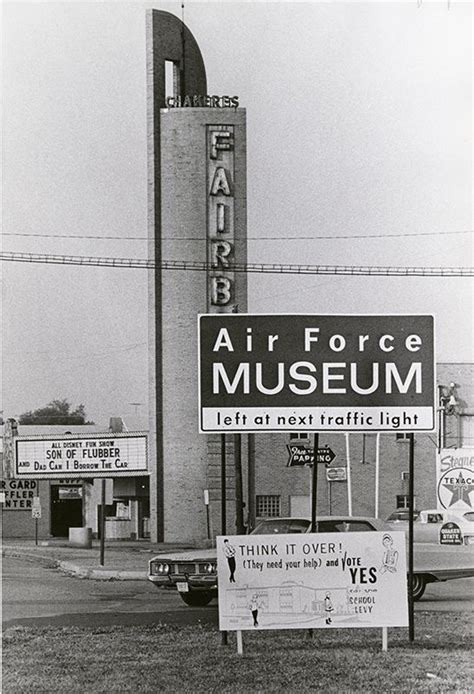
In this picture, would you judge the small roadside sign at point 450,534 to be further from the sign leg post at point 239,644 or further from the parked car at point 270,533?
the sign leg post at point 239,644

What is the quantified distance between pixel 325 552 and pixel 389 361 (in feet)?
7.37

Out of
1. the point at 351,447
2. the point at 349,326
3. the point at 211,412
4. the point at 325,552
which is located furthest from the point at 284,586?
the point at 351,447

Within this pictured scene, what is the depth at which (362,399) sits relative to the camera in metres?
13.5

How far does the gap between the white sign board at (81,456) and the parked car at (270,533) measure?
24.4 metres

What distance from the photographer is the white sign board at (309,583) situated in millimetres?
13172

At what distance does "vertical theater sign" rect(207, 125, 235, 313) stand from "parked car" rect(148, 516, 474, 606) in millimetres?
20245

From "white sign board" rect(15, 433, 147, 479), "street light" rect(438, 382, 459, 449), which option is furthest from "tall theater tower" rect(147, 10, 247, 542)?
"street light" rect(438, 382, 459, 449)

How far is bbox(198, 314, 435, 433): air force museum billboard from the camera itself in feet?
44.3

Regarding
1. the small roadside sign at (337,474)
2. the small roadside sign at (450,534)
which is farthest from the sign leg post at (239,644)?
the small roadside sign at (337,474)

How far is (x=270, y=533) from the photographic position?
17.4 meters

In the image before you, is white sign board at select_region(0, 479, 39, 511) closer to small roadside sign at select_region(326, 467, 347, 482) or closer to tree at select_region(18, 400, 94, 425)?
tree at select_region(18, 400, 94, 425)

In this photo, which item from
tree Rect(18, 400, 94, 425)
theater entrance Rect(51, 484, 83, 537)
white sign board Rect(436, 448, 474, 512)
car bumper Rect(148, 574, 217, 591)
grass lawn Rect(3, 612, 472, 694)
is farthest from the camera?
tree Rect(18, 400, 94, 425)

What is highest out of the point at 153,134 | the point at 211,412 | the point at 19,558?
the point at 153,134

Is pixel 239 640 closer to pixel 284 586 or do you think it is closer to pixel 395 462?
pixel 284 586
